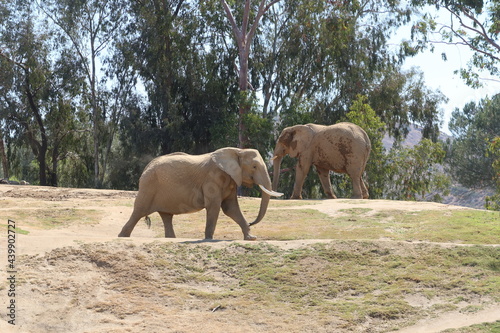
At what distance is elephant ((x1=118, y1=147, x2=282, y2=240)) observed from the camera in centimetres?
1341

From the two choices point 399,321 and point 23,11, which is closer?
point 399,321

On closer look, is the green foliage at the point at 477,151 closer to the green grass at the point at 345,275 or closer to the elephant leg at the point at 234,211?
the elephant leg at the point at 234,211

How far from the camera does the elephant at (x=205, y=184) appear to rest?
13.4 m

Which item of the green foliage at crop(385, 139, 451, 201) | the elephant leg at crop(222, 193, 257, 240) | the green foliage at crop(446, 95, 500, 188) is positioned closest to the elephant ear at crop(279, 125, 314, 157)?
the elephant leg at crop(222, 193, 257, 240)

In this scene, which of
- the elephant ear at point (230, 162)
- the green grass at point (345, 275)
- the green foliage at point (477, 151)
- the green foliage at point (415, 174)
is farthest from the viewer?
the green foliage at point (477, 151)

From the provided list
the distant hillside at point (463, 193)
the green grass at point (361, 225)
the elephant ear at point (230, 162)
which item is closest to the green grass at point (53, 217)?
the green grass at point (361, 225)

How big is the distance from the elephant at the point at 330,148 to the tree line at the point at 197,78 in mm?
10189

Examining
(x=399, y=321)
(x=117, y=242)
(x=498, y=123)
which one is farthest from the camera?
(x=498, y=123)

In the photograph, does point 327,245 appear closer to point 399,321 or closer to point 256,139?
point 399,321

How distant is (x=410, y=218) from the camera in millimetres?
17234

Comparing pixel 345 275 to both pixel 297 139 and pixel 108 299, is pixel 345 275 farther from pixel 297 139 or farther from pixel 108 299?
pixel 297 139

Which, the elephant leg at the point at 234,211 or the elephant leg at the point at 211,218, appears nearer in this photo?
the elephant leg at the point at 211,218

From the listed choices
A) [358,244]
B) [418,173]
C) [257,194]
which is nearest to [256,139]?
[257,194]

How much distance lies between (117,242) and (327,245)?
3.12 meters
